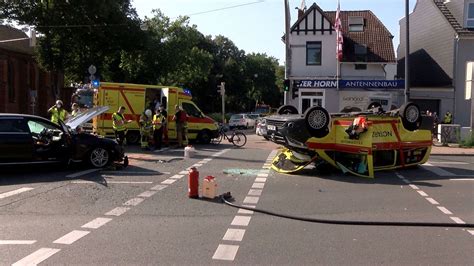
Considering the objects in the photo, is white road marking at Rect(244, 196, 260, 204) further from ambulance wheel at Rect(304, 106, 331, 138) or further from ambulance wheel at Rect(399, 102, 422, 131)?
ambulance wheel at Rect(399, 102, 422, 131)

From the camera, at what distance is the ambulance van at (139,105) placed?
22.4 m

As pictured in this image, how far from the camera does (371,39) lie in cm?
3997

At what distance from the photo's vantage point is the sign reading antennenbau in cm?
3534

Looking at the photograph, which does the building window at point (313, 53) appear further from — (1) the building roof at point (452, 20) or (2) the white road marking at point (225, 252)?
(2) the white road marking at point (225, 252)

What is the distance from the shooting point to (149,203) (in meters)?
9.55

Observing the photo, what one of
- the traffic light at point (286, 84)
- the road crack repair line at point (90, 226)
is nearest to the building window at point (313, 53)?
the traffic light at point (286, 84)

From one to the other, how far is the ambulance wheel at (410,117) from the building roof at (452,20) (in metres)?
23.7

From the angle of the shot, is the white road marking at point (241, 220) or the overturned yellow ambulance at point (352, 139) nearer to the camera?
the white road marking at point (241, 220)

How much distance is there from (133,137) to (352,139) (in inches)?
475

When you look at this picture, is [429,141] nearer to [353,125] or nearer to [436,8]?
[353,125]

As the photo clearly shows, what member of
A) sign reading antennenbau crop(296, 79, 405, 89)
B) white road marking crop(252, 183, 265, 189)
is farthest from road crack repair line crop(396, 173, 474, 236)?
sign reading antennenbau crop(296, 79, 405, 89)

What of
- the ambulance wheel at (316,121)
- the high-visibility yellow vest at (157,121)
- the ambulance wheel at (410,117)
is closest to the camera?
the ambulance wheel at (316,121)

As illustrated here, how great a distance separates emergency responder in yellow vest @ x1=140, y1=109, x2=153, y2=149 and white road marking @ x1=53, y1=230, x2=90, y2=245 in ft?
43.3

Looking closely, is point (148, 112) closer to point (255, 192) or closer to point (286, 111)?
point (286, 111)
